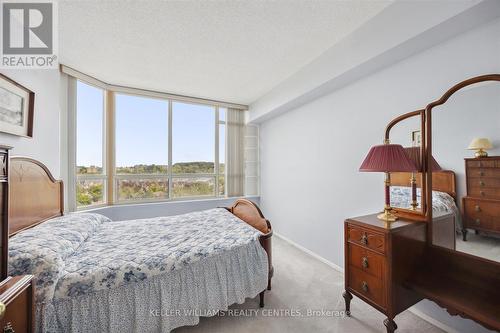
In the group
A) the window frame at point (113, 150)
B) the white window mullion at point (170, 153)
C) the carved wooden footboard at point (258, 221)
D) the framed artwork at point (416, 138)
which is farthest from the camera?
the white window mullion at point (170, 153)

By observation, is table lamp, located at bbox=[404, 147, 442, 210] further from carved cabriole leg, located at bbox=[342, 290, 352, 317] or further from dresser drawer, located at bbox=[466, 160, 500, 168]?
Result: carved cabriole leg, located at bbox=[342, 290, 352, 317]

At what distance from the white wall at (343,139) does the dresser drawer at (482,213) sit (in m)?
0.76

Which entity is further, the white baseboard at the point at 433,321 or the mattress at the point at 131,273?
the white baseboard at the point at 433,321

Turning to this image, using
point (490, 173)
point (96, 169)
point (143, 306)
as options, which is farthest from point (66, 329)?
point (490, 173)

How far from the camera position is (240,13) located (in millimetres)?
1840

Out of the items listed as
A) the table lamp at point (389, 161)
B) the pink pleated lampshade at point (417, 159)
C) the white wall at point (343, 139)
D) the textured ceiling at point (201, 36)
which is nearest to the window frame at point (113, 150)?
the textured ceiling at point (201, 36)

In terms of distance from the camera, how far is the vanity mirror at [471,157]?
4.28 feet

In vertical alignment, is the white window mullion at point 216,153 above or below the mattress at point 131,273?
above

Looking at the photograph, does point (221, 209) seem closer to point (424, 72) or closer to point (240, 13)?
point (240, 13)

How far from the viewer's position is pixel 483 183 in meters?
1.35

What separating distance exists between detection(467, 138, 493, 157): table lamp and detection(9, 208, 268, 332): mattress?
5.72 feet

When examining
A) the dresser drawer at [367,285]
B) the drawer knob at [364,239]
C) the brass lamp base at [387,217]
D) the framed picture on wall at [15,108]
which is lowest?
the dresser drawer at [367,285]

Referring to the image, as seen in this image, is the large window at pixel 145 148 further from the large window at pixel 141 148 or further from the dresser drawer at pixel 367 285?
the dresser drawer at pixel 367 285

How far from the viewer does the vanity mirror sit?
51.4 inches
